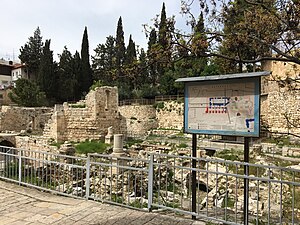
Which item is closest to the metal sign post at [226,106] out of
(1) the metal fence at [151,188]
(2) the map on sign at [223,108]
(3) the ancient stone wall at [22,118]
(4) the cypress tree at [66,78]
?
(2) the map on sign at [223,108]

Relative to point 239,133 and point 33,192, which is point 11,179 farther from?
point 239,133

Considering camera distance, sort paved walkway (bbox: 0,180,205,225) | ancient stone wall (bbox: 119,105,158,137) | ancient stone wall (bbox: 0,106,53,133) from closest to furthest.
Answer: paved walkway (bbox: 0,180,205,225), ancient stone wall (bbox: 0,106,53,133), ancient stone wall (bbox: 119,105,158,137)

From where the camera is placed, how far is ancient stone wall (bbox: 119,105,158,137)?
2925cm

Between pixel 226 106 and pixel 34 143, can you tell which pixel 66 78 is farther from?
pixel 226 106

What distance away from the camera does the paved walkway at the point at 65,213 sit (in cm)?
442

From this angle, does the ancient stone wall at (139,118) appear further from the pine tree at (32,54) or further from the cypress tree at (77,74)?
the pine tree at (32,54)

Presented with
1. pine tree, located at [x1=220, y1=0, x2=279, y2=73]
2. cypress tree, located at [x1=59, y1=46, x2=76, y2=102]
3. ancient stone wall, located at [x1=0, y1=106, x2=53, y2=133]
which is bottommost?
ancient stone wall, located at [x1=0, y1=106, x2=53, y2=133]

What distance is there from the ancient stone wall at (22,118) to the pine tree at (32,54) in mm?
23953

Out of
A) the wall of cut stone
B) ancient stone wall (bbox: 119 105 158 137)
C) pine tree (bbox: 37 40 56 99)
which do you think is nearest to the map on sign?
the wall of cut stone

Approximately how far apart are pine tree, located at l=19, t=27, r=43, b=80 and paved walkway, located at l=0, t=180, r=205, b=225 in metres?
45.6

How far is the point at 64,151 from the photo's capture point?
44.2ft

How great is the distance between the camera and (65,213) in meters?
4.80

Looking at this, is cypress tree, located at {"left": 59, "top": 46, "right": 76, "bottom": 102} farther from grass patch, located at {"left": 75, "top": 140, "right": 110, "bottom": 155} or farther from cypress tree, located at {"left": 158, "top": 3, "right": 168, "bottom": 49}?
cypress tree, located at {"left": 158, "top": 3, "right": 168, "bottom": 49}

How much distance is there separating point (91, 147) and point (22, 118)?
11.8m
